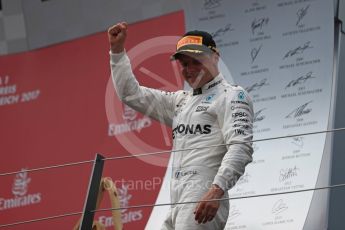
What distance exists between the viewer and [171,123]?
2732mm

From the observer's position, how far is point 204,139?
2.51m

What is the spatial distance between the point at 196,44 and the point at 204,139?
28 cm

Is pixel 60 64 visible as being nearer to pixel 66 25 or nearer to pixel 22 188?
pixel 66 25

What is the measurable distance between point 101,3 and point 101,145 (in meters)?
0.92

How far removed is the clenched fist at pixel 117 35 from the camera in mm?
2568

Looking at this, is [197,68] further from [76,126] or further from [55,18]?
[55,18]

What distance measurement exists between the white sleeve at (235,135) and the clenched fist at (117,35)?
34cm

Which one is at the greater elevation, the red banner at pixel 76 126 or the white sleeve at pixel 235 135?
the white sleeve at pixel 235 135

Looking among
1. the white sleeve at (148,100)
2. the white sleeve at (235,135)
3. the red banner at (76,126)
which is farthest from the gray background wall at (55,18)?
the white sleeve at (235,135)

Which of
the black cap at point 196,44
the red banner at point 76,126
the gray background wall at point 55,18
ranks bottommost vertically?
the red banner at point 76,126

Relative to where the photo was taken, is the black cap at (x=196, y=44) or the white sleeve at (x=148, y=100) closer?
the black cap at (x=196, y=44)

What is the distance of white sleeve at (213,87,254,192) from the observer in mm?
2352

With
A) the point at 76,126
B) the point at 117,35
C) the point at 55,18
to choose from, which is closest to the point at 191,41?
the point at 117,35

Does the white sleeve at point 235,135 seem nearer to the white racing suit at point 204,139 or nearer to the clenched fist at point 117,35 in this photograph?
the white racing suit at point 204,139
